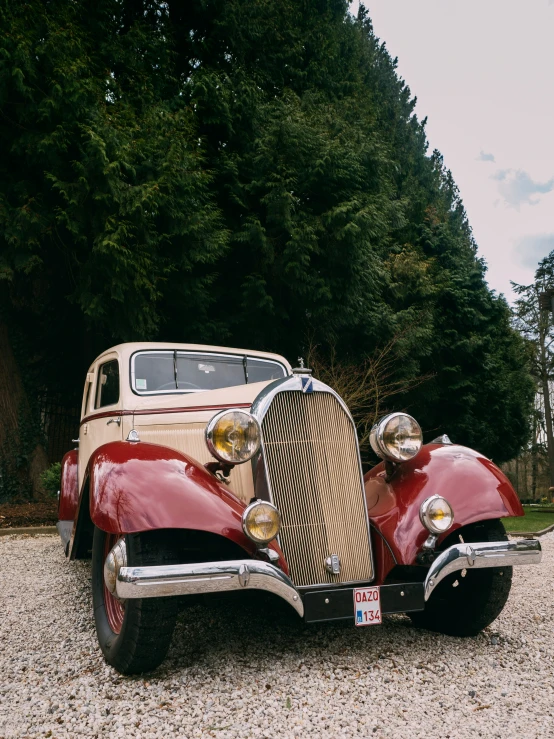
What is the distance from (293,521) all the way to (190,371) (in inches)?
74.3

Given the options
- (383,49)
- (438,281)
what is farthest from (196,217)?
(383,49)

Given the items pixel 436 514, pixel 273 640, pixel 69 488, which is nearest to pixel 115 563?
pixel 273 640

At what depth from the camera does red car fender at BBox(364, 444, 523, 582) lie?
3414mm

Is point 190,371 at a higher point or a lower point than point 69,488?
higher

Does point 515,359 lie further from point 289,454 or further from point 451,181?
point 289,454

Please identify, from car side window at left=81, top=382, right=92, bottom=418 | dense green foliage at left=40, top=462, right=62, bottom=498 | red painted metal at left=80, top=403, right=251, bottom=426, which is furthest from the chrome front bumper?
dense green foliage at left=40, top=462, right=62, bottom=498

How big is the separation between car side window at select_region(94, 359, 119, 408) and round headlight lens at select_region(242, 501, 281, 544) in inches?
82.3

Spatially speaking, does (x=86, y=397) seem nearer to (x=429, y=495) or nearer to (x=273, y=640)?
(x=273, y=640)

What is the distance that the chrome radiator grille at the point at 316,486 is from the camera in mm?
3334

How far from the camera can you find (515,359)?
78.2 ft

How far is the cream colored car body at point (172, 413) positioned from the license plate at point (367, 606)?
3.02ft

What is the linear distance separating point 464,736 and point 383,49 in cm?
3187

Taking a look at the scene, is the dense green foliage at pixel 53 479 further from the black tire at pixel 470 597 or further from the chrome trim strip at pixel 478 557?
the chrome trim strip at pixel 478 557

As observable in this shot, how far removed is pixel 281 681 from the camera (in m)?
2.99
